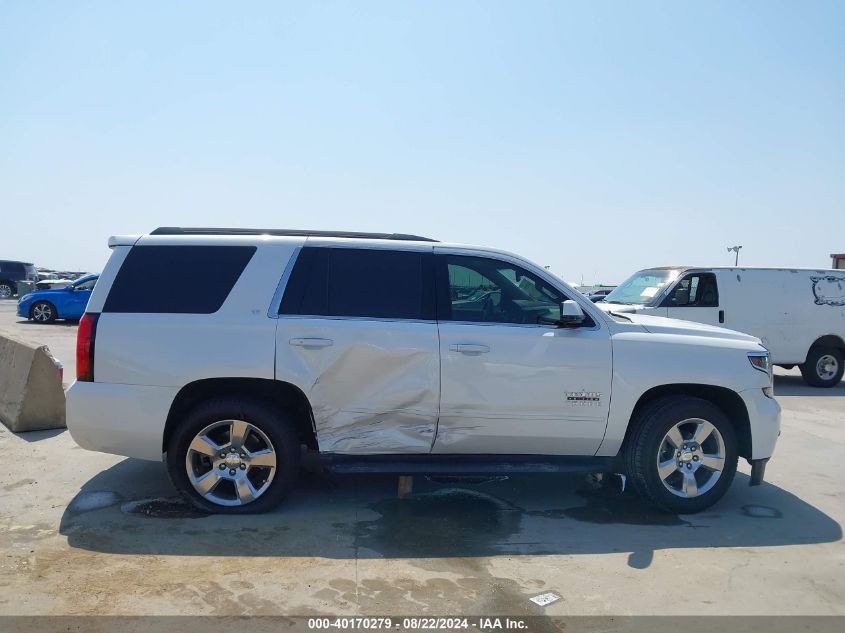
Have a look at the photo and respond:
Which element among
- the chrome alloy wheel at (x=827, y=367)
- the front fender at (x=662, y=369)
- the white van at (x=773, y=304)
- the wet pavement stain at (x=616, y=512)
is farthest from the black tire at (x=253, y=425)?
the chrome alloy wheel at (x=827, y=367)

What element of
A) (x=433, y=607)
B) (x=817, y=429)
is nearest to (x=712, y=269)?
(x=817, y=429)

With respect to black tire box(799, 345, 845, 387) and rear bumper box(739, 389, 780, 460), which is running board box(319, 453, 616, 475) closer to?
rear bumper box(739, 389, 780, 460)

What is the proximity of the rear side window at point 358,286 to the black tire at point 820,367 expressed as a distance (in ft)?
29.9

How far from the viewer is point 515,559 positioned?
13.6 ft

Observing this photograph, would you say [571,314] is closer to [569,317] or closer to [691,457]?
[569,317]

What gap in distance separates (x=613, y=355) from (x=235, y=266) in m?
2.84

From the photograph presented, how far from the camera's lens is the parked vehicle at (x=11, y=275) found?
103 ft

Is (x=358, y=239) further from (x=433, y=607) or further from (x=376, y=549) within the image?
(x=433, y=607)

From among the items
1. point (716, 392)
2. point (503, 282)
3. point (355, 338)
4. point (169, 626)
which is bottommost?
point (169, 626)

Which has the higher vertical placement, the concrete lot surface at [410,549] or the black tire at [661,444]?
the black tire at [661,444]

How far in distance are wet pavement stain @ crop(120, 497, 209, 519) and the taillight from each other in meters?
1.00

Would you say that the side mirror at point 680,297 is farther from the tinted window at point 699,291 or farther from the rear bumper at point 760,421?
the rear bumper at point 760,421

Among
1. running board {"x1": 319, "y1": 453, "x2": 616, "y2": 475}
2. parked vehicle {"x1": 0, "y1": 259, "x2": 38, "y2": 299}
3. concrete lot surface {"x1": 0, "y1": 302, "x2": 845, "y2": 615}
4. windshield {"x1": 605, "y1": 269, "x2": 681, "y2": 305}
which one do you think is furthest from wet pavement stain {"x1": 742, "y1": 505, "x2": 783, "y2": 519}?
parked vehicle {"x1": 0, "y1": 259, "x2": 38, "y2": 299}

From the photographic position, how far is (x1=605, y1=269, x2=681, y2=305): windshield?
35.6ft
